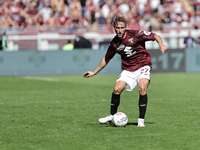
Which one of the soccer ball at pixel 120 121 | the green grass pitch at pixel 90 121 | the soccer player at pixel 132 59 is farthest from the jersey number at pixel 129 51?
the green grass pitch at pixel 90 121

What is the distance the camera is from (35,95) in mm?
11859

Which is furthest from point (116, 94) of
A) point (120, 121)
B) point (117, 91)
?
point (120, 121)

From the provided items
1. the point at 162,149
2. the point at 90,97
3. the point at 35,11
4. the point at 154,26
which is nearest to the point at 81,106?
the point at 90,97

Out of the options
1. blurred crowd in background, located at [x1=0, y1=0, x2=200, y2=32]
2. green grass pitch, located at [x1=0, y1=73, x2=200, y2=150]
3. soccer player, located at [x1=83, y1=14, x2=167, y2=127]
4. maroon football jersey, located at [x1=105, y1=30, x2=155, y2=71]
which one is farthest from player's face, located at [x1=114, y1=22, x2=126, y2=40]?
blurred crowd in background, located at [x1=0, y1=0, x2=200, y2=32]

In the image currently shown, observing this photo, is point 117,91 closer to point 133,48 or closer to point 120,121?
point 120,121

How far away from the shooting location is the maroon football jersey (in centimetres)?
688

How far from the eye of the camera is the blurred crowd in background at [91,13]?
23.0 metres

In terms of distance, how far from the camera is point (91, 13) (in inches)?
928

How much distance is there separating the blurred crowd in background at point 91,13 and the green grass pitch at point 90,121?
33.8 feet

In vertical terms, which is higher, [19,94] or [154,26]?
[154,26]

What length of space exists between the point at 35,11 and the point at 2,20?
1.90m

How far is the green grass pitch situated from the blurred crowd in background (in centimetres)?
1030

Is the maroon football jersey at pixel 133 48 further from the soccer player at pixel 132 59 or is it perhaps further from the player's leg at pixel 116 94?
the player's leg at pixel 116 94

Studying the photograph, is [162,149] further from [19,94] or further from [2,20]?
[2,20]
